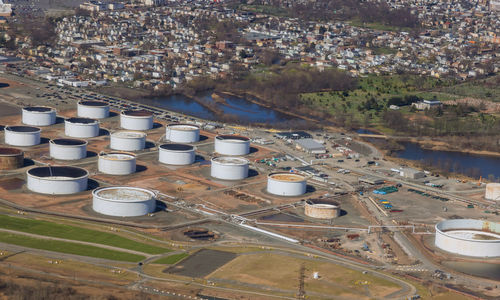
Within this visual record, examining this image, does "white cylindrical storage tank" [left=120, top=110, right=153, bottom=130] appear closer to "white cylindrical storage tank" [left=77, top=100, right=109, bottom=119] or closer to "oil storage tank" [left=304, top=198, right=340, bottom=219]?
"white cylindrical storage tank" [left=77, top=100, right=109, bottom=119]

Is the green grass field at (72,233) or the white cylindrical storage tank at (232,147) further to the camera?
the white cylindrical storage tank at (232,147)

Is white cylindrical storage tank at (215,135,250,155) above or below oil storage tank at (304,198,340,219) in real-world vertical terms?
above

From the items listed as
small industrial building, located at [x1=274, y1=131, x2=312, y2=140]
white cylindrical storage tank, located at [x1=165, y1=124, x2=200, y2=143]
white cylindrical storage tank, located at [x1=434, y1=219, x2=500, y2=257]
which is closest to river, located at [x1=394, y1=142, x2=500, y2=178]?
small industrial building, located at [x1=274, y1=131, x2=312, y2=140]

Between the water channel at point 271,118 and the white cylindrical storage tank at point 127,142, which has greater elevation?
the white cylindrical storage tank at point 127,142

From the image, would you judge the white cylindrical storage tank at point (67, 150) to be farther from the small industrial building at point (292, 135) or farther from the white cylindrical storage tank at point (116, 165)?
the small industrial building at point (292, 135)

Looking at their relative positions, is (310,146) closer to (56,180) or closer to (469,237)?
(469,237)

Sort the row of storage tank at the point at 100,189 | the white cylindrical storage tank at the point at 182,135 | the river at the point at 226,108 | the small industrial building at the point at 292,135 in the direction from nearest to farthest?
the row of storage tank at the point at 100,189 < the white cylindrical storage tank at the point at 182,135 < the small industrial building at the point at 292,135 < the river at the point at 226,108

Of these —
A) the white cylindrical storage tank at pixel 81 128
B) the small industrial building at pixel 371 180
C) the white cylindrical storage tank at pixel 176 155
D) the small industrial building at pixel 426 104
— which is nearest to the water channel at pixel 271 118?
the small industrial building at pixel 371 180
